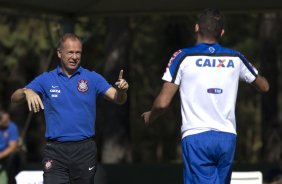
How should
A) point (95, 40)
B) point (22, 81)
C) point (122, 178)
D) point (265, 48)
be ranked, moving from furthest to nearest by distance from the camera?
point (22, 81) → point (95, 40) → point (265, 48) → point (122, 178)

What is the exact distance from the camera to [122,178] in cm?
1309

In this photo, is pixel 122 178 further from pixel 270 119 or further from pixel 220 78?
pixel 270 119

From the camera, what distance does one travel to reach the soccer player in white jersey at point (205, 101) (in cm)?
588

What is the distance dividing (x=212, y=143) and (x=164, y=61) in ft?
59.1

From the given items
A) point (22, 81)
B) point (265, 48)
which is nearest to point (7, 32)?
point (22, 81)

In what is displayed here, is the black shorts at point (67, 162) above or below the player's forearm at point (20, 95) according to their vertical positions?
below

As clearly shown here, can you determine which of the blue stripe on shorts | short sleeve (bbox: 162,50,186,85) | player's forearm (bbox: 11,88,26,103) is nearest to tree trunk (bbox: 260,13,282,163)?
player's forearm (bbox: 11,88,26,103)

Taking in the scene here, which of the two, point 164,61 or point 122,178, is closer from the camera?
point 122,178

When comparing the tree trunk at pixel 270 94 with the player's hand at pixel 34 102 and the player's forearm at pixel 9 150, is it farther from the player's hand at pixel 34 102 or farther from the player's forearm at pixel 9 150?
the player's hand at pixel 34 102

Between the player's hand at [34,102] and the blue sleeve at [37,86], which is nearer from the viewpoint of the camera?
the player's hand at [34,102]

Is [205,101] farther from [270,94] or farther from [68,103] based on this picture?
[270,94]

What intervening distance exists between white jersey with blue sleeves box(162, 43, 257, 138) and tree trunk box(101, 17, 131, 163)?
13357mm

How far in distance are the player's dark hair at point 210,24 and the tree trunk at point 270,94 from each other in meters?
15.1

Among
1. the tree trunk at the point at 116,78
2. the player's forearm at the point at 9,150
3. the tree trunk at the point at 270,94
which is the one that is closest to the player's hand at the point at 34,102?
the player's forearm at the point at 9,150
